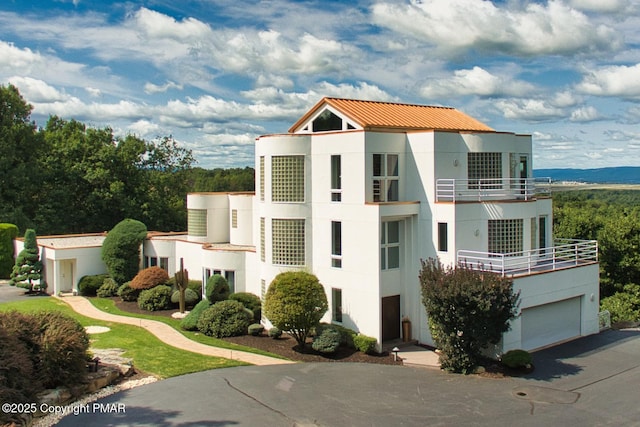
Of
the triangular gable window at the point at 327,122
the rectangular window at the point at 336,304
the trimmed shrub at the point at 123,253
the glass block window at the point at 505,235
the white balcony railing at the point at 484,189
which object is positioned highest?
the triangular gable window at the point at 327,122

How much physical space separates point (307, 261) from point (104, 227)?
3157cm

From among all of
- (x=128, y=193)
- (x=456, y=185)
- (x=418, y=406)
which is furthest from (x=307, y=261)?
(x=128, y=193)

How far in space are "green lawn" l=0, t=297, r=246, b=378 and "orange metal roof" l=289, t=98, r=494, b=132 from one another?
11.8 meters

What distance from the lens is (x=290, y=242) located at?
85.4ft

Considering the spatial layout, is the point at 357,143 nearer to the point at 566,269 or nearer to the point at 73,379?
the point at 566,269

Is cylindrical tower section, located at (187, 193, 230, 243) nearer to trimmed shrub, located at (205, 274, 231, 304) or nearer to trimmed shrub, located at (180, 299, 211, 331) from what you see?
trimmed shrub, located at (205, 274, 231, 304)

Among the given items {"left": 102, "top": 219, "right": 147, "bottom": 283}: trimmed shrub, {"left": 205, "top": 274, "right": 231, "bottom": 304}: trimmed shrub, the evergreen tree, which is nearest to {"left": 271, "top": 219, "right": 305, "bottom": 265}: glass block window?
{"left": 205, "top": 274, "right": 231, "bottom": 304}: trimmed shrub

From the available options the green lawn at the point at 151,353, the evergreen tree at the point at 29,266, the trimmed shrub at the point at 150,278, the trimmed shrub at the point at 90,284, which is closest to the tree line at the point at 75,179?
the evergreen tree at the point at 29,266

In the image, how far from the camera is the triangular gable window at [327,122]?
26.4 metres

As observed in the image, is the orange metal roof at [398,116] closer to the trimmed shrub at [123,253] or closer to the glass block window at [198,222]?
the glass block window at [198,222]

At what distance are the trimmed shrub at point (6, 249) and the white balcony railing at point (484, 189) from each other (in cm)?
3228

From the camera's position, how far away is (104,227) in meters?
51.2

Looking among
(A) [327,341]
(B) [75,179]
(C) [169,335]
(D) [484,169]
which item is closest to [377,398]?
(A) [327,341]

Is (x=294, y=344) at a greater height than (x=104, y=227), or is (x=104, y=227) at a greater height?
(x=104, y=227)
